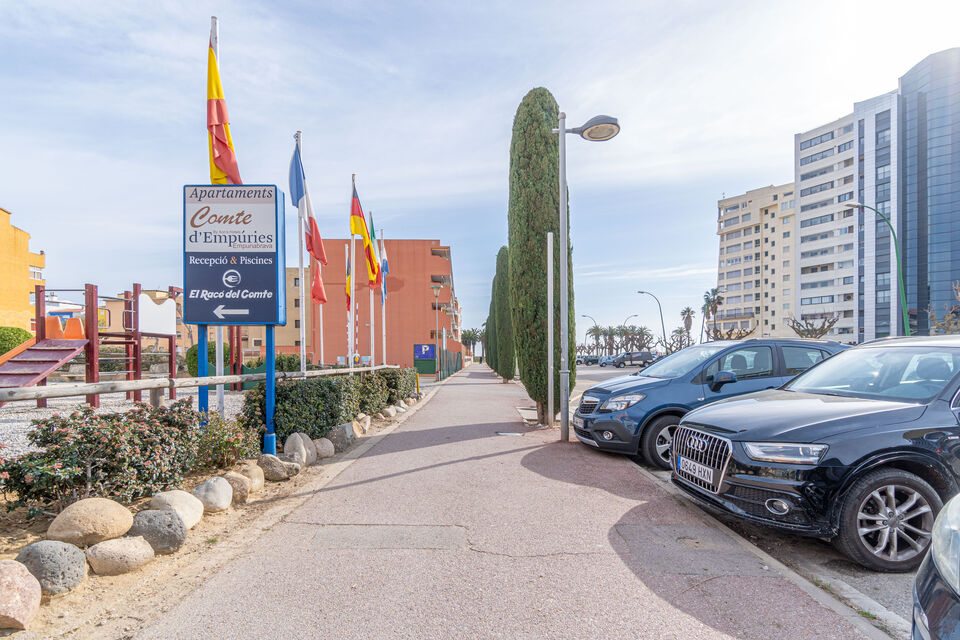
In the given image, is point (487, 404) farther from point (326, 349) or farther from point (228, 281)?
point (326, 349)

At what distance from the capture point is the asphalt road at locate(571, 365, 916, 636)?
3.30 metres

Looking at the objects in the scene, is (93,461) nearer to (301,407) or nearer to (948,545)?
(301,407)

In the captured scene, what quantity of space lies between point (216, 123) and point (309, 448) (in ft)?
15.0

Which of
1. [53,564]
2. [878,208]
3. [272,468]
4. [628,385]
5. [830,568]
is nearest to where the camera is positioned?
[53,564]

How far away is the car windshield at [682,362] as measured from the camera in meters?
7.51

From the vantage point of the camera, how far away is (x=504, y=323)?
106 ft

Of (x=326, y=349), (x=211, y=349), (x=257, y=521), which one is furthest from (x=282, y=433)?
(x=326, y=349)

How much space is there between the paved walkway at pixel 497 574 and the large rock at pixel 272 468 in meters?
0.65

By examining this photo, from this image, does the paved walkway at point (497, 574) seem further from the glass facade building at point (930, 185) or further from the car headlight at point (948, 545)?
the glass facade building at point (930, 185)

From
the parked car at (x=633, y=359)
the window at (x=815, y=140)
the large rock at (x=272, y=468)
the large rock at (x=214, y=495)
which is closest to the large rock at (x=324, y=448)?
the large rock at (x=272, y=468)

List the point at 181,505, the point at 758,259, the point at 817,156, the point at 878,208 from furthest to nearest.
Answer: the point at 758,259
the point at 817,156
the point at 878,208
the point at 181,505

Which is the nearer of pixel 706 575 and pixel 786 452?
pixel 706 575

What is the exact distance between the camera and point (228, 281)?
6668mm

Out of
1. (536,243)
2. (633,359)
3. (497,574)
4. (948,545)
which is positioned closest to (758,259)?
(633,359)
